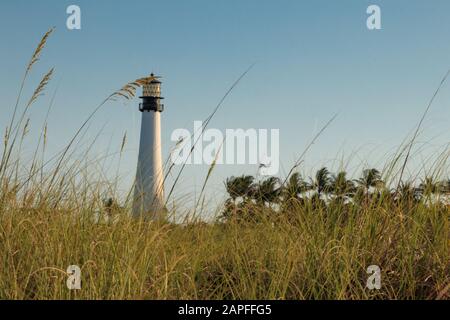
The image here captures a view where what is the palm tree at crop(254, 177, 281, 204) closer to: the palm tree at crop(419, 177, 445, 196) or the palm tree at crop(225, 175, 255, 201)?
the palm tree at crop(225, 175, 255, 201)

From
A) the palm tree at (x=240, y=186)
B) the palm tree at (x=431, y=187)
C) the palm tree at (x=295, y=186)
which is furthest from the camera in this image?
the palm tree at (x=240, y=186)

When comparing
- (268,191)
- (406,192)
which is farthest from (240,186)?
(406,192)

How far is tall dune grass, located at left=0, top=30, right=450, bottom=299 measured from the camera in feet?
8.55

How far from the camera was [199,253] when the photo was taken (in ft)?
10.1

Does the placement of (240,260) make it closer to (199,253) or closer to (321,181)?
(199,253)

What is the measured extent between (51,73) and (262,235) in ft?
5.81

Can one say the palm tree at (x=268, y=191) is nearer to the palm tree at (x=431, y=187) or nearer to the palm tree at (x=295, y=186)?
the palm tree at (x=295, y=186)

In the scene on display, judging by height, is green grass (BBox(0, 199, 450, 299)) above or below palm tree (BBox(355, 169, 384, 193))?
below

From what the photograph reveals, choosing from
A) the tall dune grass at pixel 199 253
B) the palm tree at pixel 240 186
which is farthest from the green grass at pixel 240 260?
the palm tree at pixel 240 186

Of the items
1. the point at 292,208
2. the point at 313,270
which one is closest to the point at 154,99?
the point at 292,208

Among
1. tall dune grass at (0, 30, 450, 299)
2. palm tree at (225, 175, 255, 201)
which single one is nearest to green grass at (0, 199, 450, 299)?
tall dune grass at (0, 30, 450, 299)

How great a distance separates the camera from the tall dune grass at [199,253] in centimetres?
261
